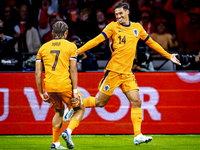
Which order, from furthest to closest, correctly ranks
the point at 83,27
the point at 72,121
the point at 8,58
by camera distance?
the point at 83,27
the point at 8,58
the point at 72,121

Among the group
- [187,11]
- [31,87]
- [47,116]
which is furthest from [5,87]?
[187,11]

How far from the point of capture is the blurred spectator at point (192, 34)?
9.12 metres

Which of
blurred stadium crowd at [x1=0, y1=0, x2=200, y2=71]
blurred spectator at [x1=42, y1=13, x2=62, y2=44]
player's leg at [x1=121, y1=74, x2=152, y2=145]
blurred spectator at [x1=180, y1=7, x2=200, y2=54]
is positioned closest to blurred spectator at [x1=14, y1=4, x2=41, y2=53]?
blurred stadium crowd at [x1=0, y1=0, x2=200, y2=71]

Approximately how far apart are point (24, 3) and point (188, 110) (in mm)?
5750

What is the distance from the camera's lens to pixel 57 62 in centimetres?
470

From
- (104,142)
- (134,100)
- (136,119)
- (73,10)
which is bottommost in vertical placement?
(104,142)

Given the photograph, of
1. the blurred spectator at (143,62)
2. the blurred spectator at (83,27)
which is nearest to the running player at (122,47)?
the blurred spectator at (143,62)

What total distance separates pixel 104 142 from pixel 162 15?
511cm

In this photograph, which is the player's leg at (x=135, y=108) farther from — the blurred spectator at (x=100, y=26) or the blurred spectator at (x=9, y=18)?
the blurred spectator at (x=9, y=18)

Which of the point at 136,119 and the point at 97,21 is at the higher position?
the point at 97,21

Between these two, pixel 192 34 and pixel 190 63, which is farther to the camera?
pixel 192 34

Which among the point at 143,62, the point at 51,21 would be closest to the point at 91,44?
the point at 143,62

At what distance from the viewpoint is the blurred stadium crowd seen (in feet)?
29.7

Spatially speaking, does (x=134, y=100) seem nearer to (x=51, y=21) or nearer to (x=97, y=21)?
(x=97, y=21)
